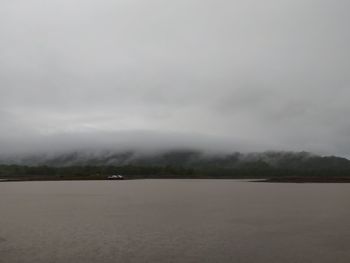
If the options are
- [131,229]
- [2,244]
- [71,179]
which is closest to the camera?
[2,244]

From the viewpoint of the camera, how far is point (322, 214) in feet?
140

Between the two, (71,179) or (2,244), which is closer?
(2,244)

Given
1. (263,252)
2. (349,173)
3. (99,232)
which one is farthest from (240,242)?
(349,173)

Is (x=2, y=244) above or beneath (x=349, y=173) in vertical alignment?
beneath

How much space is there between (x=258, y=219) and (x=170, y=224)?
7633 mm

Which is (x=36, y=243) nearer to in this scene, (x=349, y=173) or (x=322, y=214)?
(x=322, y=214)

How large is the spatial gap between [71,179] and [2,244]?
526ft

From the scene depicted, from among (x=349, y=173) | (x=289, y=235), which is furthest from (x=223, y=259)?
(x=349, y=173)

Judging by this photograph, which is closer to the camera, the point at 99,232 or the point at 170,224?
the point at 99,232

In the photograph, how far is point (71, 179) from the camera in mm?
184500

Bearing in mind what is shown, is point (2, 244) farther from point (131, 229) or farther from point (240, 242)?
point (240, 242)

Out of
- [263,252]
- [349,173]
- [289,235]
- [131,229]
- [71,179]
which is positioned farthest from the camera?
[349,173]

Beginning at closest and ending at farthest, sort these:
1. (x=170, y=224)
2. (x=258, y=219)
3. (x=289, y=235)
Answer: (x=289, y=235) < (x=170, y=224) < (x=258, y=219)

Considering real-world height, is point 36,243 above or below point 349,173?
below
